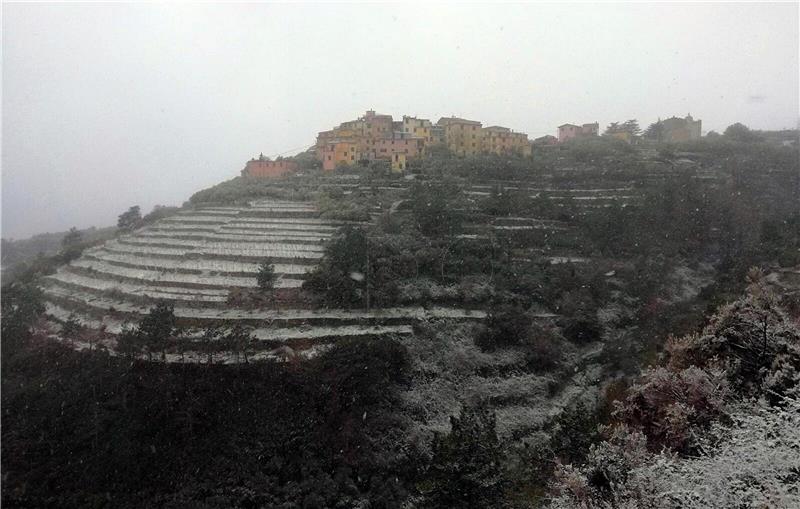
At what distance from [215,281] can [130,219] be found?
9.25 m

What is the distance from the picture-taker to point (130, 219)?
65.4 feet

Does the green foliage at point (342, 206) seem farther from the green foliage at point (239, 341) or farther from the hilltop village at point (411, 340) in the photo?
the green foliage at point (239, 341)

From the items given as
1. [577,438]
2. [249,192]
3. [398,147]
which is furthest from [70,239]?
[577,438]

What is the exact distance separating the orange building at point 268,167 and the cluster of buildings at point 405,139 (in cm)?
223

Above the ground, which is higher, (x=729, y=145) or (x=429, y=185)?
(x=729, y=145)

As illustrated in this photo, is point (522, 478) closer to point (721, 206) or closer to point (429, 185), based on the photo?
point (429, 185)

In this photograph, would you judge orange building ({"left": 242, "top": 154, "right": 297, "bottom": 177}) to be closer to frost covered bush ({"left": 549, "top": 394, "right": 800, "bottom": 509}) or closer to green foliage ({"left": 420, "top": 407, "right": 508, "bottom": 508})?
green foliage ({"left": 420, "top": 407, "right": 508, "bottom": 508})

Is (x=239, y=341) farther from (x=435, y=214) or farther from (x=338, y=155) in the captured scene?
(x=338, y=155)

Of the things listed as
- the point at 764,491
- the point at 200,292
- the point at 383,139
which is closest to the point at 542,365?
the point at 764,491

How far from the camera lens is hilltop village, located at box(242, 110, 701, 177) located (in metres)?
25.8

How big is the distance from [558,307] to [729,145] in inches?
875

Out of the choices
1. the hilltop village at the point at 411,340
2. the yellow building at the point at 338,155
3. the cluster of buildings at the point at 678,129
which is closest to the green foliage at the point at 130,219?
the hilltop village at the point at 411,340

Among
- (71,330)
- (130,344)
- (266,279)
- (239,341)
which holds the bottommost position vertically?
(239,341)

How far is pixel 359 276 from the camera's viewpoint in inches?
531
